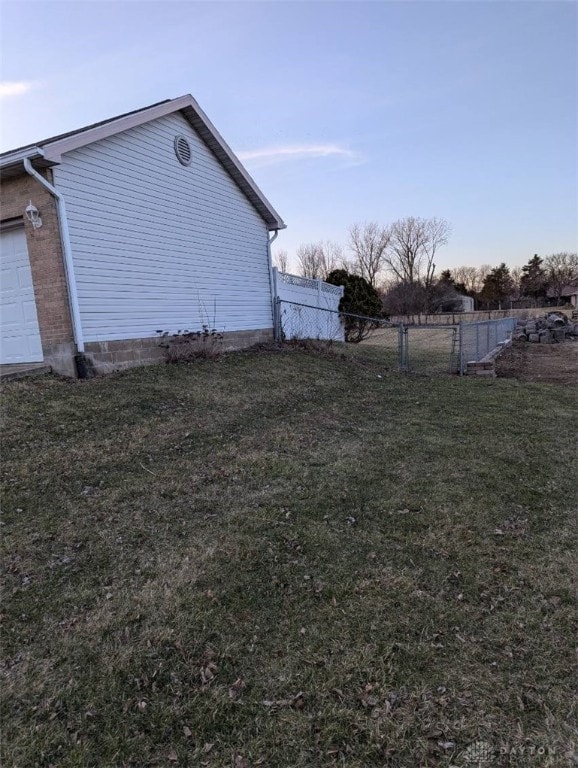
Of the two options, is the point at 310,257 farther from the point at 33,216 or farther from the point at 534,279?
the point at 33,216

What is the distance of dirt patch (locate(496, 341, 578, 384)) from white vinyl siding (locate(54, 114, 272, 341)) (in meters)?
6.82

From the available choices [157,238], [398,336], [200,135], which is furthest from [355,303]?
[157,238]

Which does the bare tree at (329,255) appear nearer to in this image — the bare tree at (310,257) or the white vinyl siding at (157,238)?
the bare tree at (310,257)

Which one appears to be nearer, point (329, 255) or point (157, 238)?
point (157, 238)

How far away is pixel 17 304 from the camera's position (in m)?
7.12

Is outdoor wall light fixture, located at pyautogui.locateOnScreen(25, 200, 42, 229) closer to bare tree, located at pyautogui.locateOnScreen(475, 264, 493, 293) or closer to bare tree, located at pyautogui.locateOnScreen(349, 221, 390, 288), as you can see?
bare tree, located at pyautogui.locateOnScreen(349, 221, 390, 288)

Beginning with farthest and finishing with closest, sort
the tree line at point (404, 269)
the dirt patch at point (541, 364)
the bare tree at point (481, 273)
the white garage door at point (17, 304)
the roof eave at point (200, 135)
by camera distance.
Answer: the bare tree at point (481, 273)
the tree line at point (404, 269)
the dirt patch at point (541, 364)
the white garage door at point (17, 304)
the roof eave at point (200, 135)

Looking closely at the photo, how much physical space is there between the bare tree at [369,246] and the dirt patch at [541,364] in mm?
38357

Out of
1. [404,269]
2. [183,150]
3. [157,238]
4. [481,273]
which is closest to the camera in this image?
[157,238]

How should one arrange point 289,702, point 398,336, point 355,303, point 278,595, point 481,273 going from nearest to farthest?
point 289,702, point 278,595, point 398,336, point 355,303, point 481,273

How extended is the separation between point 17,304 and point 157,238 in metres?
2.82

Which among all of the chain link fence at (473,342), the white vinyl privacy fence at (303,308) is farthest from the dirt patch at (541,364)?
the white vinyl privacy fence at (303,308)

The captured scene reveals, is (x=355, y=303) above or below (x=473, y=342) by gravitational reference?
above

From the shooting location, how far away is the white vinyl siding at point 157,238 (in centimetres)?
711
